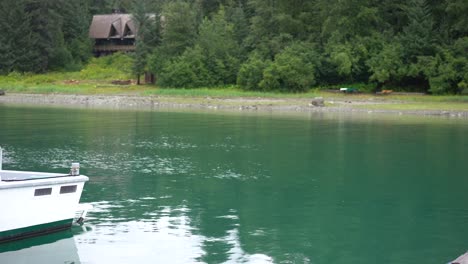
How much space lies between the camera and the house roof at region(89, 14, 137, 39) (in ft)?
406

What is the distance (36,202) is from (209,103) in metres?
63.3

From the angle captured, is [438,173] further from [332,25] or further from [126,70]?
[126,70]

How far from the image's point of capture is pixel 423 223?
26.2 m

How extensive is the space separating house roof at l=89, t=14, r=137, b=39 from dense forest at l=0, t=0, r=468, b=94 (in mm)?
10515

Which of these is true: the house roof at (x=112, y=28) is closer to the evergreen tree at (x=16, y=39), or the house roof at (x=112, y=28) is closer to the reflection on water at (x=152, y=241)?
the evergreen tree at (x=16, y=39)

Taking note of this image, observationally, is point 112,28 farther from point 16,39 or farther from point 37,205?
point 37,205

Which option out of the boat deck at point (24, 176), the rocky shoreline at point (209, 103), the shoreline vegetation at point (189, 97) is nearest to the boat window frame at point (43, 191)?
the boat deck at point (24, 176)

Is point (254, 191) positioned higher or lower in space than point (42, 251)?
higher

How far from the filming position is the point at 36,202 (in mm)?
21578

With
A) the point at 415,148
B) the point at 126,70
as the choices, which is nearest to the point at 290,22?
the point at 126,70

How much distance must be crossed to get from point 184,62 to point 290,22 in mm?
14781

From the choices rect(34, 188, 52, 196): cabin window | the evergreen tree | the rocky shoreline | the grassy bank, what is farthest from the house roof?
rect(34, 188, 52, 196): cabin window

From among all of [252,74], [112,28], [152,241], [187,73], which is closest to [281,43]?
[252,74]

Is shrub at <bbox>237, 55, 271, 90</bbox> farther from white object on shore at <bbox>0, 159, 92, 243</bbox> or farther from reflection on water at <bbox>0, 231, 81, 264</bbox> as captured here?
reflection on water at <bbox>0, 231, 81, 264</bbox>
